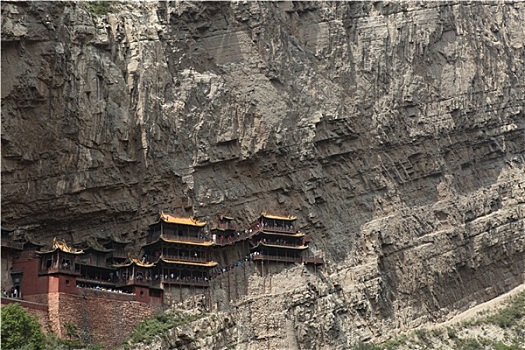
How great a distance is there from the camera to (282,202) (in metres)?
54.4

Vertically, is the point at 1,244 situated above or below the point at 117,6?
below

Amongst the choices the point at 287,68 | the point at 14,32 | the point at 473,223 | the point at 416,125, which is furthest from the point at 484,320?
the point at 14,32

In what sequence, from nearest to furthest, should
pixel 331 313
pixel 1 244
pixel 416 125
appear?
pixel 1 244
pixel 331 313
pixel 416 125

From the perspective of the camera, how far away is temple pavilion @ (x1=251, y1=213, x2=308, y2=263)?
51.3m

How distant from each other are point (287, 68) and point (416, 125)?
300 inches

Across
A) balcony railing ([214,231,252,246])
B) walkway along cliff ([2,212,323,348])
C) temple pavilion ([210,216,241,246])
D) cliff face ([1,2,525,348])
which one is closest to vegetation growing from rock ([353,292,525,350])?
cliff face ([1,2,525,348])

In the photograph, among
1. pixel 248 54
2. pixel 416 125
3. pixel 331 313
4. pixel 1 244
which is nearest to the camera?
pixel 1 244

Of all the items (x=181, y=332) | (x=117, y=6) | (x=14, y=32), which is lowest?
(x=181, y=332)

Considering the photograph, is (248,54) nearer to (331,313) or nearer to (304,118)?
(304,118)

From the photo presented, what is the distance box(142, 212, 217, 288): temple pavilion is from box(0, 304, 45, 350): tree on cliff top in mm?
7050

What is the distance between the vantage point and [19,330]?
138ft

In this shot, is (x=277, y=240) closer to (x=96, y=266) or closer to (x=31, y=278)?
(x=96, y=266)

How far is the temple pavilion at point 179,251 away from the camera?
48.8 m

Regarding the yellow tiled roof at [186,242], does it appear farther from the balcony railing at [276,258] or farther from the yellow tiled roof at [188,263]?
the balcony railing at [276,258]
